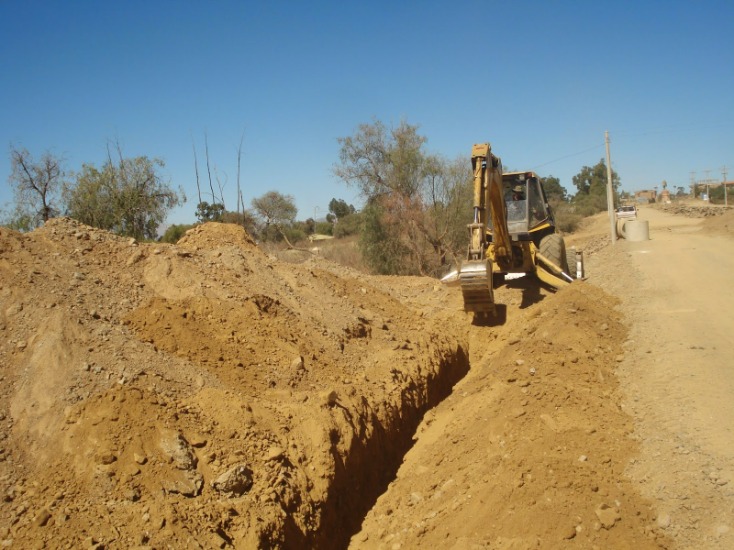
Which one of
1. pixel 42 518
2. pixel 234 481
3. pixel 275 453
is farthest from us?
pixel 275 453

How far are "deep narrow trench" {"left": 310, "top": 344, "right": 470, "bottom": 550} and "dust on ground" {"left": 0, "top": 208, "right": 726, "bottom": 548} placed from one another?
0.02m

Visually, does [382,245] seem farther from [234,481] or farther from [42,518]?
[42,518]

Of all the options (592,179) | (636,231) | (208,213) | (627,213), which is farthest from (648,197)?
(208,213)

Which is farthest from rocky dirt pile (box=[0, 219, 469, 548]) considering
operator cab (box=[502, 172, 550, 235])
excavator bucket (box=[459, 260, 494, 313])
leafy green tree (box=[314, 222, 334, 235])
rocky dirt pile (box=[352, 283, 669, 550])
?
leafy green tree (box=[314, 222, 334, 235])

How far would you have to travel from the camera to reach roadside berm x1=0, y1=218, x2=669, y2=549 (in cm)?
441

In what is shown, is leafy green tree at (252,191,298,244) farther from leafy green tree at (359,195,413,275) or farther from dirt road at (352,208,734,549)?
dirt road at (352,208,734,549)

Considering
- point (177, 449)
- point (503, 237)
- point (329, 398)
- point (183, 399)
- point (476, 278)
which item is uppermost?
point (503, 237)

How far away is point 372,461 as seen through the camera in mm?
6445

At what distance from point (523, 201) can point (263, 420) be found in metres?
8.40

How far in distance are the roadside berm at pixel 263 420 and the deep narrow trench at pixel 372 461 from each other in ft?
0.08

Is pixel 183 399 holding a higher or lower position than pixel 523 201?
lower

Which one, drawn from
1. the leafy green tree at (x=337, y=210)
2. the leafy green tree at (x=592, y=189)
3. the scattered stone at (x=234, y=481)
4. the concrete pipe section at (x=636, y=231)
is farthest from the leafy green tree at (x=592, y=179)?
the scattered stone at (x=234, y=481)

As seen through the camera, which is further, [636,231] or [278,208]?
[278,208]

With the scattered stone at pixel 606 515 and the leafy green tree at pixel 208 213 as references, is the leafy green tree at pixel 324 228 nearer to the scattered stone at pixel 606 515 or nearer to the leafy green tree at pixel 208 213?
the leafy green tree at pixel 208 213
